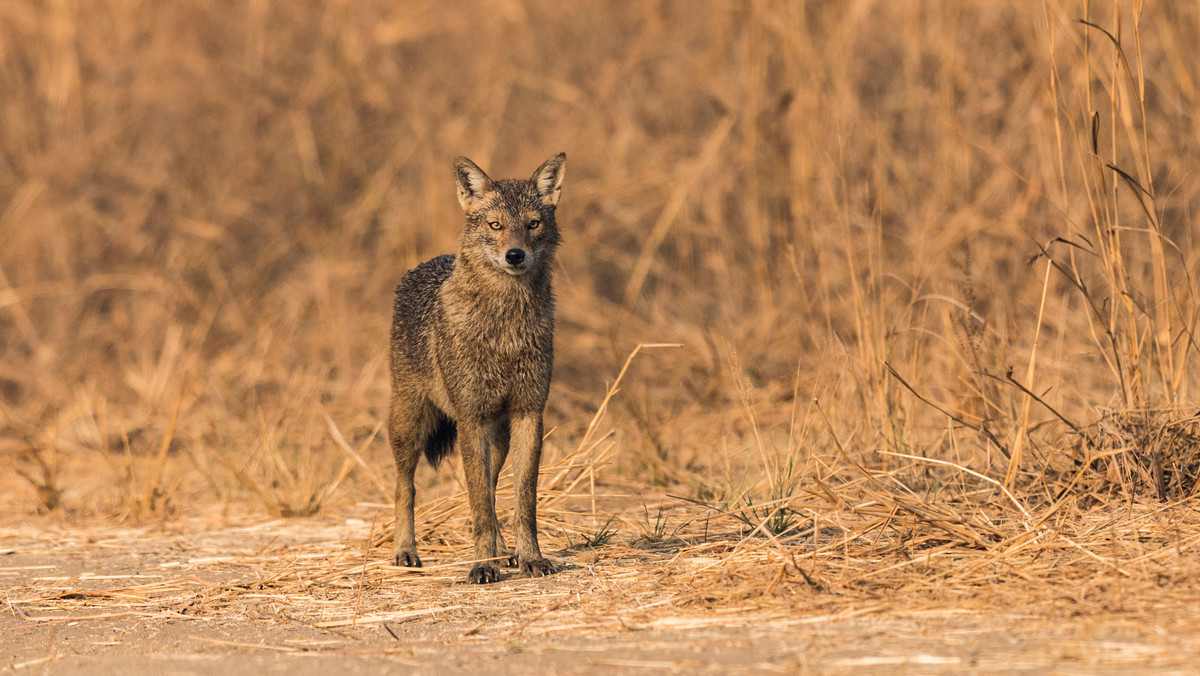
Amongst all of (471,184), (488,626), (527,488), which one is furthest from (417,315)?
(488,626)

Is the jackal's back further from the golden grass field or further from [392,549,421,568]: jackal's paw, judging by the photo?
[392,549,421,568]: jackal's paw

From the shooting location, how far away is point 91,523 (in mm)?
6992

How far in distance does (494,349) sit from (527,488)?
23.4 inches

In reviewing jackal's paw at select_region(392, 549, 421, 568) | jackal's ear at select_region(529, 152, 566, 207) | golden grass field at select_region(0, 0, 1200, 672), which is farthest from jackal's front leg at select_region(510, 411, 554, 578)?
jackal's ear at select_region(529, 152, 566, 207)

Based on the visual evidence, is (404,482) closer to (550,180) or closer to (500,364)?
(500,364)

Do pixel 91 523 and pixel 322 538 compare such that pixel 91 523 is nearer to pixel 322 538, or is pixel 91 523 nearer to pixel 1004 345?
pixel 322 538

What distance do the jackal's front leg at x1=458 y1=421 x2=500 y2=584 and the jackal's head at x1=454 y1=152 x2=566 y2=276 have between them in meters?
0.70

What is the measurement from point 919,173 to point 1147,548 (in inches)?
231

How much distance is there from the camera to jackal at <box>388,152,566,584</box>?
533 centimetres

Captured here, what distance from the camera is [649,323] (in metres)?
9.95

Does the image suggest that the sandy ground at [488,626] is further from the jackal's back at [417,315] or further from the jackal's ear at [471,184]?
the jackal's ear at [471,184]

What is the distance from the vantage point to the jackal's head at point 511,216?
5383mm

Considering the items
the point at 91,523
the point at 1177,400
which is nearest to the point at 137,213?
the point at 91,523

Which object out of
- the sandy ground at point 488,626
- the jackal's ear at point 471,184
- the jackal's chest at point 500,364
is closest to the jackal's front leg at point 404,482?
the sandy ground at point 488,626
